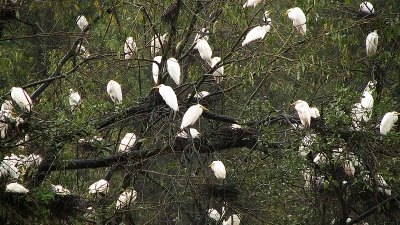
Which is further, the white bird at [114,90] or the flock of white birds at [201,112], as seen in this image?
the white bird at [114,90]

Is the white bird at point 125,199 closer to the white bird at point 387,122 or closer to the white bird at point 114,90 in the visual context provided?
the white bird at point 114,90

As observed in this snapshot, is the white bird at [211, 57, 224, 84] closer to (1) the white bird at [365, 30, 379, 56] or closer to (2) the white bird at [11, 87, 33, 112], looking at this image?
(1) the white bird at [365, 30, 379, 56]

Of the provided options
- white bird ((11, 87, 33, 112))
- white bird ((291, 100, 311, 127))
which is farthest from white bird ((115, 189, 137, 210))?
white bird ((291, 100, 311, 127))

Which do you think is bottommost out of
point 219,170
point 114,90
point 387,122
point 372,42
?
point 219,170

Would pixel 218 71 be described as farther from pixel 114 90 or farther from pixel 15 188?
pixel 15 188

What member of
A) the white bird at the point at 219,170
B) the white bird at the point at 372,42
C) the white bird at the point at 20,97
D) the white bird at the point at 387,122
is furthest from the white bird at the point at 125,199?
the white bird at the point at 372,42

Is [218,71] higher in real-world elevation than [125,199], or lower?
higher

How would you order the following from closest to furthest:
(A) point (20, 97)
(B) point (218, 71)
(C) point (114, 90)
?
(A) point (20, 97) → (C) point (114, 90) → (B) point (218, 71)

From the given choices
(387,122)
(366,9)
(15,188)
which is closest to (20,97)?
(15,188)

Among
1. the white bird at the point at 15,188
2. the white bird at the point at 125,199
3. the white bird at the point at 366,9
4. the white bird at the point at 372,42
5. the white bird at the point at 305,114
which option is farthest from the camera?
the white bird at the point at 372,42

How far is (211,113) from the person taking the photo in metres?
4.06

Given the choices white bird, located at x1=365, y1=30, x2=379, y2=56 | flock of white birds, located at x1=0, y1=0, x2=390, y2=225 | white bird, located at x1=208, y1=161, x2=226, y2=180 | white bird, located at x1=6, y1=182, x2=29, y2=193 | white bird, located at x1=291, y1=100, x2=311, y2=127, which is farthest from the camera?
white bird, located at x1=365, y1=30, x2=379, y2=56

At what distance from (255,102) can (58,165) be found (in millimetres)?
1204

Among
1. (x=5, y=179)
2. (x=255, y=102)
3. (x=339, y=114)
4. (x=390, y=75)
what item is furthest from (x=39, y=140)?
(x=390, y=75)
